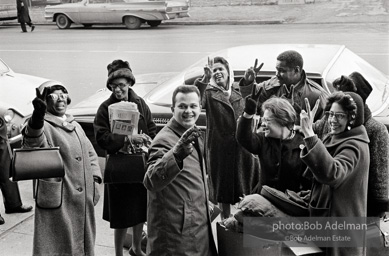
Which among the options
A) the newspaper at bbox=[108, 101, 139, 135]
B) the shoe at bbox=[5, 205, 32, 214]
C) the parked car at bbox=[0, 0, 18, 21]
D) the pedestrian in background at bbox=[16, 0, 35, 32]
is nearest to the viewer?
the newspaper at bbox=[108, 101, 139, 135]

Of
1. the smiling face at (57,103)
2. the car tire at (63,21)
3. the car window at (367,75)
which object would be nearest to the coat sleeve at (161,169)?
the smiling face at (57,103)

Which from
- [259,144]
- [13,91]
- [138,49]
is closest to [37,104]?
[259,144]

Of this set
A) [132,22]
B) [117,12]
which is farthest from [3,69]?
[132,22]

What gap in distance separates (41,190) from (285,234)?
63.3 inches

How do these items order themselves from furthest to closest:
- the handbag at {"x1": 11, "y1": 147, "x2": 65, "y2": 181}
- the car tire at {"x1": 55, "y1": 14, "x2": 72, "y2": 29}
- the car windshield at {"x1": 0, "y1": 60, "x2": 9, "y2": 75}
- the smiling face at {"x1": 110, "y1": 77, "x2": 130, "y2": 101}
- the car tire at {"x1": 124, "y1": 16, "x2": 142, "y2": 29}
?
the car tire at {"x1": 55, "y1": 14, "x2": 72, "y2": 29} < the car tire at {"x1": 124, "y1": 16, "x2": 142, "y2": 29} < the car windshield at {"x1": 0, "y1": 60, "x2": 9, "y2": 75} < the smiling face at {"x1": 110, "y1": 77, "x2": 130, "y2": 101} < the handbag at {"x1": 11, "y1": 147, "x2": 65, "y2": 181}

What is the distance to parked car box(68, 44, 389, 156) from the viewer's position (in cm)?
542

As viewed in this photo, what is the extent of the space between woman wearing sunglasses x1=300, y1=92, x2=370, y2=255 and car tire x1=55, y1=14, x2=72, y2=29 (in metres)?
14.5

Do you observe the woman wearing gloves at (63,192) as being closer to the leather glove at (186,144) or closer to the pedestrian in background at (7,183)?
the leather glove at (186,144)

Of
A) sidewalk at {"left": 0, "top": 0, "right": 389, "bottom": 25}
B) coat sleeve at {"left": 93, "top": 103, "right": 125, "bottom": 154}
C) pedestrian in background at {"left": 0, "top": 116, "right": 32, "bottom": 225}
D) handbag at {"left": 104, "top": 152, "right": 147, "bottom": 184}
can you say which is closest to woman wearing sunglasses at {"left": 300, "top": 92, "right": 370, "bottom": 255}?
handbag at {"left": 104, "top": 152, "right": 147, "bottom": 184}

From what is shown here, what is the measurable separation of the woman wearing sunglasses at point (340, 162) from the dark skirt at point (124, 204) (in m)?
1.36

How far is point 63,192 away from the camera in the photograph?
3672mm

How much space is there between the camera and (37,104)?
335cm

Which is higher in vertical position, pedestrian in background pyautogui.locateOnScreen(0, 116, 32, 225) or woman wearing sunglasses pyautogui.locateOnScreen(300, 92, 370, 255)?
woman wearing sunglasses pyautogui.locateOnScreen(300, 92, 370, 255)

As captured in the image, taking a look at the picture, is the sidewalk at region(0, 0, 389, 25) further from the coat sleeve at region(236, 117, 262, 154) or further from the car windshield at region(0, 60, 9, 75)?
the coat sleeve at region(236, 117, 262, 154)
